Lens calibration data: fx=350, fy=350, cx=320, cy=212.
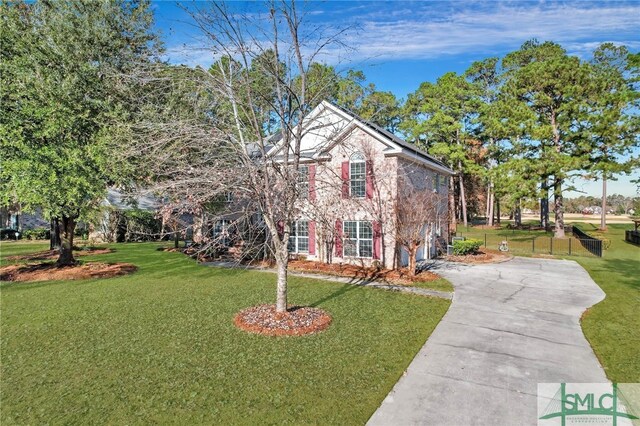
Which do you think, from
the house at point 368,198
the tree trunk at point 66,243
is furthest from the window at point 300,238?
the tree trunk at point 66,243

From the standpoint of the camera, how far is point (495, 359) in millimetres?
7156

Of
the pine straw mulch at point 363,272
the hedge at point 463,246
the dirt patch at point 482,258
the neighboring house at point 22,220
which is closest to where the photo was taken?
the pine straw mulch at point 363,272

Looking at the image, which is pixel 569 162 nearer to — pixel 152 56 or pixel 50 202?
pixel 152 56

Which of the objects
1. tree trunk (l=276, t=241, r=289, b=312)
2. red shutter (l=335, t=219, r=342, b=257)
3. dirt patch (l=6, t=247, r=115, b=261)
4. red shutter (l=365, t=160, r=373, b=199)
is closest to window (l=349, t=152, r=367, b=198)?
red shutter (l=365, t=160, r=373, b=199)

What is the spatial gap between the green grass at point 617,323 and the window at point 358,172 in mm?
9939

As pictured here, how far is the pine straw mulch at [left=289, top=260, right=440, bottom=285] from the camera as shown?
14.5 metres

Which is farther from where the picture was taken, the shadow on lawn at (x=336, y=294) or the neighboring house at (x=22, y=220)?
the neighboring house at (x=22, y=220)

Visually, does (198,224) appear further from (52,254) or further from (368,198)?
(52,254)

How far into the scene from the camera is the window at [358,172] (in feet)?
56.1

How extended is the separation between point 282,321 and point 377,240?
8863 mm

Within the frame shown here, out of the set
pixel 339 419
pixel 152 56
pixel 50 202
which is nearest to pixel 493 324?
pixel 339 419

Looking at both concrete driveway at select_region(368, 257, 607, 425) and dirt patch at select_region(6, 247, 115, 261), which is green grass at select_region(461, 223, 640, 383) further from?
dirt patch at select_region(6, 247, 115, 261)

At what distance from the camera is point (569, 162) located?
89.0 feet

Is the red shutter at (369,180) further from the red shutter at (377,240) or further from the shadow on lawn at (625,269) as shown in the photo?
the shadow on lawn at (625,269)
